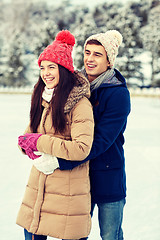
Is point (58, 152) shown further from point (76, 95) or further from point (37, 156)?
point (76, 95)

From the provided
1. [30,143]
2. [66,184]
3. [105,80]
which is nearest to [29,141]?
[30,143]

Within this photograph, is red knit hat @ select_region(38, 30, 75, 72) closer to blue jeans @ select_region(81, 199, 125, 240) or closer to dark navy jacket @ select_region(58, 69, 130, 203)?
dark navy jacket @ select_region(58, 69, 130, 203)

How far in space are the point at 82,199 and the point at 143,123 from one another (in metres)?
7.70

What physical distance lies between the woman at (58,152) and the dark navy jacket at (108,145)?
3.4 inches

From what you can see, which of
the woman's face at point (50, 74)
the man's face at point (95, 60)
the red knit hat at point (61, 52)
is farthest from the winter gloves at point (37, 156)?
the man's face at point (95, 60)

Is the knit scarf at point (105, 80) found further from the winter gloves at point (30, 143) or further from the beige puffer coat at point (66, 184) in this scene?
the winter gloves at point (30, 143)

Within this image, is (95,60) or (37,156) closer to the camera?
(37,156)

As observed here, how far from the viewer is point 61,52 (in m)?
1.53

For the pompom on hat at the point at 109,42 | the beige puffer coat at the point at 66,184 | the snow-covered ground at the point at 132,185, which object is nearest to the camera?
the beige puffer coat at the point at 66,184

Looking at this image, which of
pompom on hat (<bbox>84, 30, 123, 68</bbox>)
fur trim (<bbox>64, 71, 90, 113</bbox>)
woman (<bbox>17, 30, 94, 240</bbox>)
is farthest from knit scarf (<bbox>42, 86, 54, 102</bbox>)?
pompom on hat (<bbox>84, 30, 123, 68</bbox>)

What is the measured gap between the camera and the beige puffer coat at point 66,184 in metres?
1.44

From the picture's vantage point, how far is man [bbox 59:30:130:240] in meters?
1.56

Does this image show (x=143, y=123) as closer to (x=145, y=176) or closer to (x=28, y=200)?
(x=145, y=176)

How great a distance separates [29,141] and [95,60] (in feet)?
1.83
